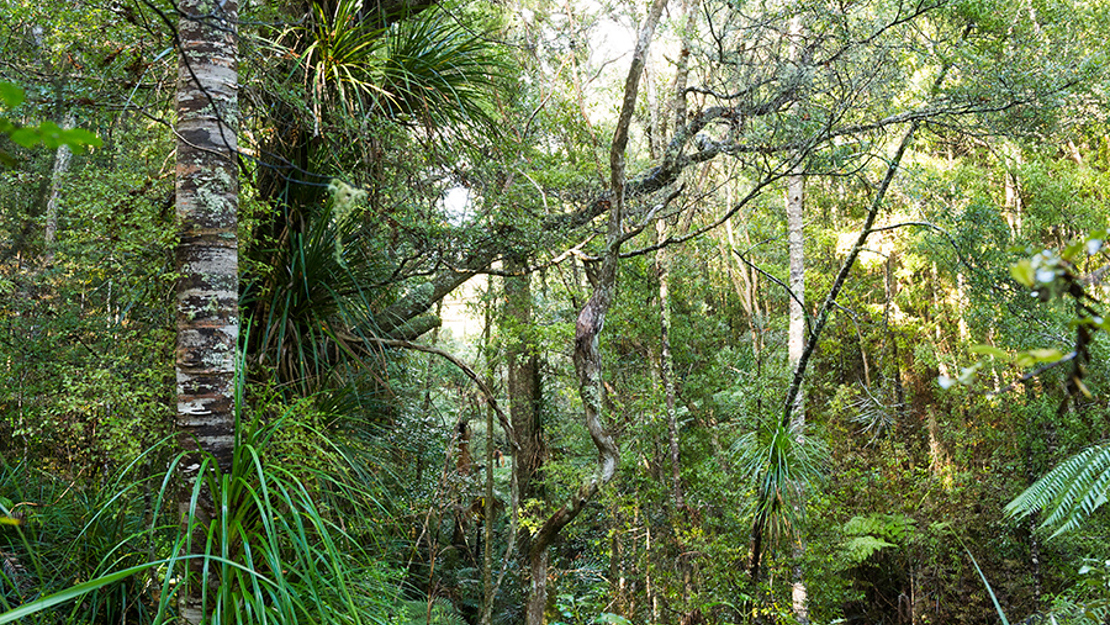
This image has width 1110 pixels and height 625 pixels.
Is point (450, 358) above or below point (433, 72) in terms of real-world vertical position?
below

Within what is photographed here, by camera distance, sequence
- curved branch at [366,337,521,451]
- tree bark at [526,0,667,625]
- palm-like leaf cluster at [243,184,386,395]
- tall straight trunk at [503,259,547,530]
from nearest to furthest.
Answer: palm-like leaf cluster at [243,184,386,395] < tree bark at [526,0,667,625] < curved branch at [366,337,521,451] < tall straight trunk at [503,259,547,530]

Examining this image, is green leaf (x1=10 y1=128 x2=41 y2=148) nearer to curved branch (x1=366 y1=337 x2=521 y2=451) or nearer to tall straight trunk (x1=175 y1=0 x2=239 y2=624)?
tall straight trunk (x1=175 y1=0 x2=239 y2=624)

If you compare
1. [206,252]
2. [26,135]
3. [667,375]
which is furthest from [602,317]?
[667,375]

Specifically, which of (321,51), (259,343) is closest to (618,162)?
(321,51)

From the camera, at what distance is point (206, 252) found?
1878mm

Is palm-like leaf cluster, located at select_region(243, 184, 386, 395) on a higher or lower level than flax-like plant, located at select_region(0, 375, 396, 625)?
higher

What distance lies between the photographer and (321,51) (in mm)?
2832

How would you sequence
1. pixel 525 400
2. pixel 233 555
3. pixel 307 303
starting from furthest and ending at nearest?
pixel 525 400, pixel 307 303, pixel 233 555

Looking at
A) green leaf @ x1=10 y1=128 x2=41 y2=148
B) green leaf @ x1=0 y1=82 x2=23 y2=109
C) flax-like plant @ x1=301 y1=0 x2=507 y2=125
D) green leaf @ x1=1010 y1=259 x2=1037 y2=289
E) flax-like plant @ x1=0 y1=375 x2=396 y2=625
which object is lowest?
flax-like plant @ x1=0 y1=375 x2=396 y2=625

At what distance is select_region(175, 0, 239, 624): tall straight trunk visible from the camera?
1.81m

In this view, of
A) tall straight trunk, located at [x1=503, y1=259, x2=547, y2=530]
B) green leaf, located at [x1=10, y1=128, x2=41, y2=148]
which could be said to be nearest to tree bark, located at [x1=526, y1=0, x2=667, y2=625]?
green leaf, located at [x1=10, y1=128, x2=41, y2=148]

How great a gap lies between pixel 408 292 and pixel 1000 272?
390 cm

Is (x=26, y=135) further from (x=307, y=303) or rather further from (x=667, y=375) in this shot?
(x=667, y=375)

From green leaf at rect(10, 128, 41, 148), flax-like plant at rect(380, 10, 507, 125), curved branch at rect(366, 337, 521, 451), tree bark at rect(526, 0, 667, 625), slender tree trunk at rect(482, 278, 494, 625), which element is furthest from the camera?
slender tree trunk at rect(482, 278, 494, 625)
